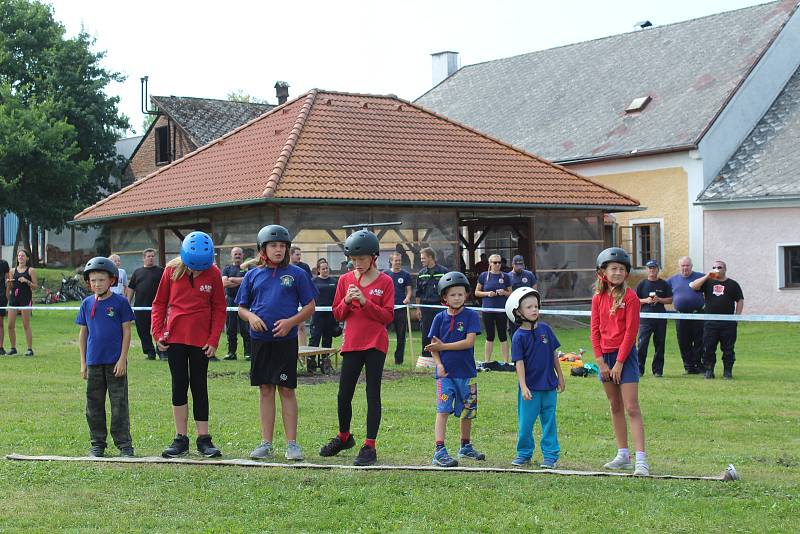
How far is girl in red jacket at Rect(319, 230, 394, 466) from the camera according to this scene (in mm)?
9734

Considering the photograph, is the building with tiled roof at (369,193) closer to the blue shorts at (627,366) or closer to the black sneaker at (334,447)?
the black sneaker at (334,447)

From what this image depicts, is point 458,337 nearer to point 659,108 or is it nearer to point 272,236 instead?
point 272,236

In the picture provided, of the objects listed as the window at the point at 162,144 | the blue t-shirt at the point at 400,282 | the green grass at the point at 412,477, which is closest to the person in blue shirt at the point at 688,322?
the green grass at the point at 412,477

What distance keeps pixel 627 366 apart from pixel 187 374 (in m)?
3.61

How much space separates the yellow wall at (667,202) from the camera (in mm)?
35438

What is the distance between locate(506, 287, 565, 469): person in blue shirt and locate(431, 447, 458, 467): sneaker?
53 centimetres

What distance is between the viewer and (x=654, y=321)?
1816 centimetres

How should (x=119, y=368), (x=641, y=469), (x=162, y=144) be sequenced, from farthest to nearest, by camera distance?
(x=162, y=144) → (x=119, y=368) → (x=641, y=469)

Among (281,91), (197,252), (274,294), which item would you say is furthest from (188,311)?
(281,91)

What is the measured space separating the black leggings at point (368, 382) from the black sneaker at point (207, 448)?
3.44ft

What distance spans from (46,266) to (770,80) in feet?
119

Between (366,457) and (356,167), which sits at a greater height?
(356,167)

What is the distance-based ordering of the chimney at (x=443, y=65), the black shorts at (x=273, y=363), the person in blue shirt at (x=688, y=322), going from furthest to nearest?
1. the chimney at (x=443, y=65)
2. the person in blue shirt at (x=688, y=322)
3. the black shorts at (x=273, y=363)

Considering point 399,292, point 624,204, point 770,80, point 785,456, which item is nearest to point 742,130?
point 770,80
